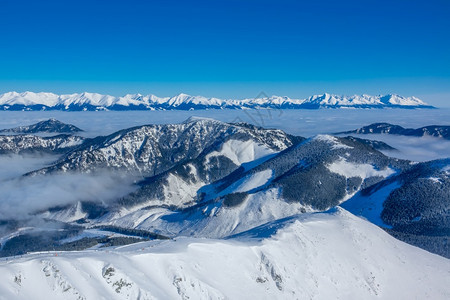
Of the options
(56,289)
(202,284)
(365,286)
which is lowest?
(365,286)

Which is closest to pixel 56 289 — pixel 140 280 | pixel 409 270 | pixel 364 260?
pixel 140 280

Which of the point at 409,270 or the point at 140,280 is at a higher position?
the point at 140,280

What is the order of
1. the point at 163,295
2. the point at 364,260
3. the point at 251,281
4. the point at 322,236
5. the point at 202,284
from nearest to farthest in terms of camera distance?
the point at 163,295
the point at 202,284
the point at 251,281
the point at 364,260
the point at 322,236

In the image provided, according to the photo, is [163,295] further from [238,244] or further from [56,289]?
[238,244]

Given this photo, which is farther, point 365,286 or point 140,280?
point 365,286

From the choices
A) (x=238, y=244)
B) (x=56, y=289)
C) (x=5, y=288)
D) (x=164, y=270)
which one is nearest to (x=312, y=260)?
(x=238, y=244)

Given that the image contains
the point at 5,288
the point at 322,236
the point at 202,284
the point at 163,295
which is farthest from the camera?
the point at 322,236

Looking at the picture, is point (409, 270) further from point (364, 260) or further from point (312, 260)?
point (312, 260)
